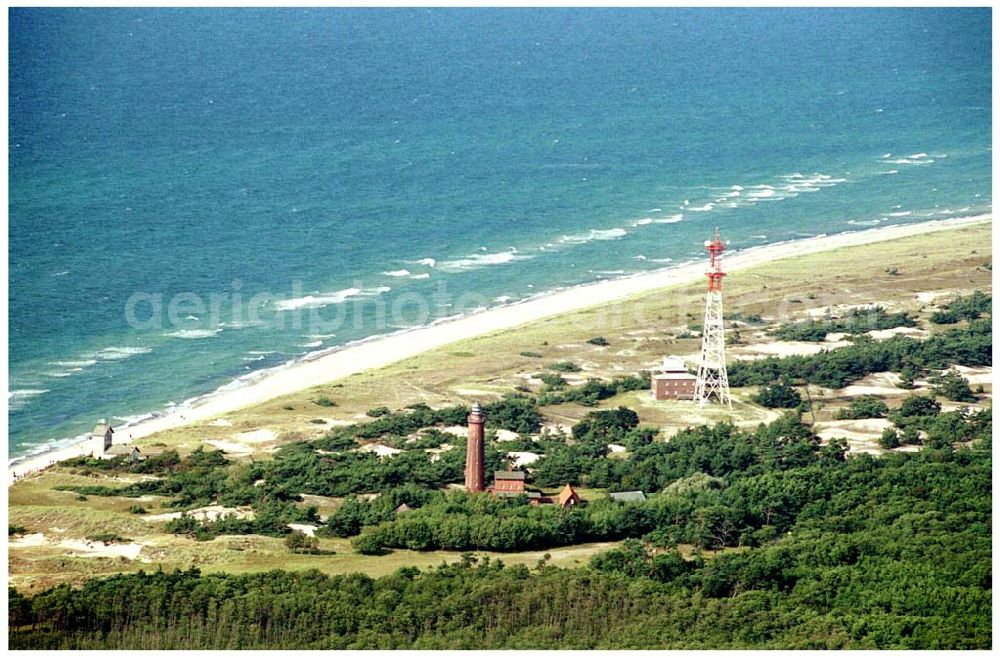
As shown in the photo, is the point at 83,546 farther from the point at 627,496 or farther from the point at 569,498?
the point at 627,496

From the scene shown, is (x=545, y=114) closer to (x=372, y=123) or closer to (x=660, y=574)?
(x=372, y=123)

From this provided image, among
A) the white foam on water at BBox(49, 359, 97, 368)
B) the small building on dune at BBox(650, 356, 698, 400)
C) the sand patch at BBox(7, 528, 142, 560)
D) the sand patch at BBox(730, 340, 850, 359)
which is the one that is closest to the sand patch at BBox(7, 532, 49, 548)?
the sand patch at BBox(7, 528, 142, 560)

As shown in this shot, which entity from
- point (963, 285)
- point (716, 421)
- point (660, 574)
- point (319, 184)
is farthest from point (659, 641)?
point (319, 184)

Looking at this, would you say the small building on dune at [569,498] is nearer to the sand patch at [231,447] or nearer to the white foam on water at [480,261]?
the sand patch at [231,447]

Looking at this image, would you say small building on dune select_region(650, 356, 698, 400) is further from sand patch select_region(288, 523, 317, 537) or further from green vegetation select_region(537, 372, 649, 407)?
sand patch select_region(288, 523, 317, 537)

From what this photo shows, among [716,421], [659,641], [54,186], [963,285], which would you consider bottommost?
[659,641]

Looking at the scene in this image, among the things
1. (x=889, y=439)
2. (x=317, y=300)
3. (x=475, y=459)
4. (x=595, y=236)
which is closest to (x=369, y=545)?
(x=475, y=459)
